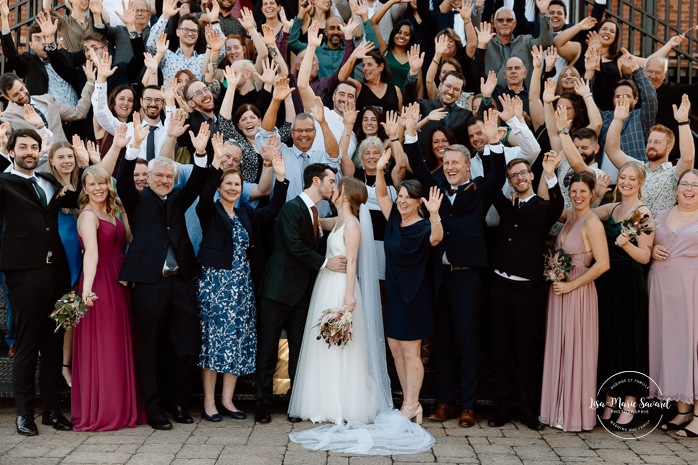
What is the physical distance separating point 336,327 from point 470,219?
1.40m

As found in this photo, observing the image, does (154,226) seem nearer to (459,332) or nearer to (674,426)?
(459,332)

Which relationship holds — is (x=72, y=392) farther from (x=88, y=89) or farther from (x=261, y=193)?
(x=88, y=89)

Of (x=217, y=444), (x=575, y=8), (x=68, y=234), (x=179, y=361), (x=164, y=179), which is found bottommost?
(x=217, y=444)

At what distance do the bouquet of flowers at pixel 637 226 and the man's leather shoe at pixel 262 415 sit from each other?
3145 mm

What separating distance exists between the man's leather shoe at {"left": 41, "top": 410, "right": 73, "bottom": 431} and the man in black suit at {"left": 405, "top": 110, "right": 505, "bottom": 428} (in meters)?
2.85

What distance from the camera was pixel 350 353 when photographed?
6.52 meters

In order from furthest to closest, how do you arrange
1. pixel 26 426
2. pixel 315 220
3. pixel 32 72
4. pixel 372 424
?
1. pixel 32 72
2. pixel 315 220
3. pixel 372 424
4. pixel 26 426


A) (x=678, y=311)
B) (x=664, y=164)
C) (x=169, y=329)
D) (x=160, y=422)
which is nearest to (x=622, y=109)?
(x=664, y=164)

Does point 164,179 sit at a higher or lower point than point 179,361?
higher

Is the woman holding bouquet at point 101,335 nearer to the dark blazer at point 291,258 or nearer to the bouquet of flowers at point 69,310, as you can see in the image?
the bouquet of flowers at point 69,310

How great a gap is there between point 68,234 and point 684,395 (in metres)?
4.97

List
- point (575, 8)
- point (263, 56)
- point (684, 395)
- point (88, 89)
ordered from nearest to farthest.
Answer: point (684, 395)
point (88, 89)
point (263, 56)
point (575, 8)

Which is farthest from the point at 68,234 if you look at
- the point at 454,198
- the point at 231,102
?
the point at 454,198

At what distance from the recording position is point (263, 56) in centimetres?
872
